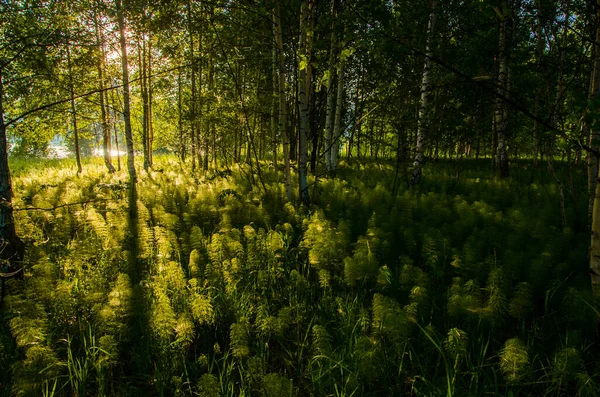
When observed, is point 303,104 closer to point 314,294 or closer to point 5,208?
point 314,294

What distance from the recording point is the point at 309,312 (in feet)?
10.5

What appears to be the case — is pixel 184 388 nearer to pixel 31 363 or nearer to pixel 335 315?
pixel 31 363

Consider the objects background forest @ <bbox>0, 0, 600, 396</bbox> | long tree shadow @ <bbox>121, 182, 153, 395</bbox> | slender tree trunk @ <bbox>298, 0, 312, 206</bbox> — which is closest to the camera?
background forest @ <bbox>0, 0, 600, 396</bbox>

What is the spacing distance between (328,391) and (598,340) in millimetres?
2169

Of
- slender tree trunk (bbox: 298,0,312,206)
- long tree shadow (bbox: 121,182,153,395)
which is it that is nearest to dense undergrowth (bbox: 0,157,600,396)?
long tree shadow (bbox: 121,182,153,395)

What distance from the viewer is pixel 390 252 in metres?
4.42

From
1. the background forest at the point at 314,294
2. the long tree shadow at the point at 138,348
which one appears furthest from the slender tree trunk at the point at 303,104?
the long tree shadow at the point at 138,348

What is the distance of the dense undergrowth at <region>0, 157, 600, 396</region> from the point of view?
2232mm

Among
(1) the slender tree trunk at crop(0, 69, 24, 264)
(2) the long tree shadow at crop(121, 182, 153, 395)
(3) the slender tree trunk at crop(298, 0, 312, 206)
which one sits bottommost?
(2) the long tree shadow at crop(121, 182, 153, 395)

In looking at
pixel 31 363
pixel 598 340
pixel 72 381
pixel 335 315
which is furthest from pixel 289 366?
pixel 598 340

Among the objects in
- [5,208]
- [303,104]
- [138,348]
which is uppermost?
[303,104]

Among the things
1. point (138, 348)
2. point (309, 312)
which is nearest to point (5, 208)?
point (138, 348)

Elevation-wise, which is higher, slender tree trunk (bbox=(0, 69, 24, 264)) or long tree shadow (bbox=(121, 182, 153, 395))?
slender tree trunk (bbox=(0, 69, 24, 264))

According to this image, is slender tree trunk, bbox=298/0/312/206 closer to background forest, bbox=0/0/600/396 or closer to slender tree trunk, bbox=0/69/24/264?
background forest, bbox=0/0/600/396
